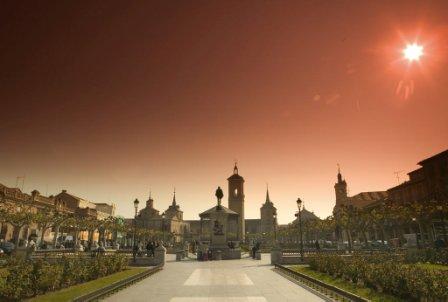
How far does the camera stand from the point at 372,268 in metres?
14.7

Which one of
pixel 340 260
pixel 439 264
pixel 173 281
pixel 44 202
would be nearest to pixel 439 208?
pixel 439 264

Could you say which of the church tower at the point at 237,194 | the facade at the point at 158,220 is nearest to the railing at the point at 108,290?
the church tower at the point at 237,194

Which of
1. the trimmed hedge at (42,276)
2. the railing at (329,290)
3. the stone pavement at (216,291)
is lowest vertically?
the stone pavement at (216,291)

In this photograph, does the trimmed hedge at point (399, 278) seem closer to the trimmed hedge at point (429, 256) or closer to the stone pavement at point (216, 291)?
the stone pavement at point (216, 291)

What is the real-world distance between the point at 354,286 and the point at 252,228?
13964 centimetres

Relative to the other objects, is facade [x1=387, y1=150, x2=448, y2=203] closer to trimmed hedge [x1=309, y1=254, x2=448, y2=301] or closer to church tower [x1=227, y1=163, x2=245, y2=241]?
trimmed hedge [x1=309, y1=254, x2=448, y2=301]

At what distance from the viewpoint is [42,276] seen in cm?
1278

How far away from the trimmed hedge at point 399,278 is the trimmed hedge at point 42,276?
1308 centimetres

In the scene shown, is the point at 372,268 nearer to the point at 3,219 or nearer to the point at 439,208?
the point at 439,208

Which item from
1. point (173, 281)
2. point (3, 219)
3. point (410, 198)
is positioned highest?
point (410, 198)

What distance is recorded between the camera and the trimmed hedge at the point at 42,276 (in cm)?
1127

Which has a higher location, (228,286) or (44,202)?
(44,202)

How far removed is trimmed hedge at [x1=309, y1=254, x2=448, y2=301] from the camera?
33.7ft

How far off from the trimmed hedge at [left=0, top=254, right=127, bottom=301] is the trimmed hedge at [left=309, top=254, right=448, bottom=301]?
1308 centimetres
